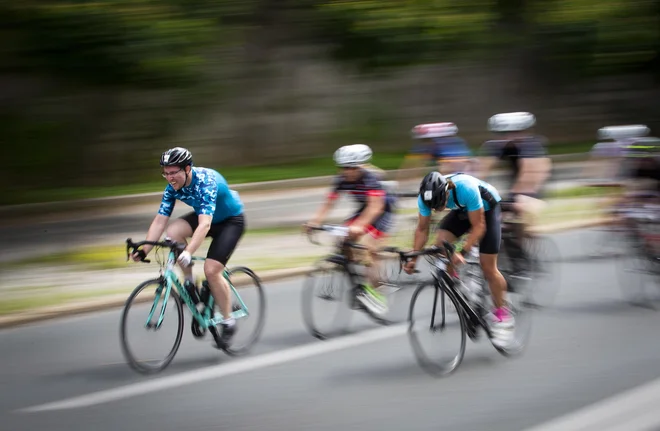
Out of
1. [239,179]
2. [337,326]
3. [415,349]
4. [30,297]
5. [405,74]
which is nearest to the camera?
[415,349]

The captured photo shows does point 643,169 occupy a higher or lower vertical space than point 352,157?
lower

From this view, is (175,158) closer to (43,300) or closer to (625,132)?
(43,300)

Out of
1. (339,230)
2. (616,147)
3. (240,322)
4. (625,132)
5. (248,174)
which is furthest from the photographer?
(248,174)

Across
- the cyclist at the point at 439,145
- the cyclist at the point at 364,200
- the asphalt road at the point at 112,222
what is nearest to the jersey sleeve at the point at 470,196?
the cyclist at the point at 364,200

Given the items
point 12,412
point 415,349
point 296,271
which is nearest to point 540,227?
point 296,271

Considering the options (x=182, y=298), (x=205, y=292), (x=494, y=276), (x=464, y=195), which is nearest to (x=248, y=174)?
(x=205, y=292)

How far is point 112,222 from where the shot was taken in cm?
1578

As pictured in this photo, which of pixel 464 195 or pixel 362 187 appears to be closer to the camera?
pixel 464 195

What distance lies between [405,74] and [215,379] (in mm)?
19945

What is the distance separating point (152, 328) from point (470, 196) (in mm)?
2689

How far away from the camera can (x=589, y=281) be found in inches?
428

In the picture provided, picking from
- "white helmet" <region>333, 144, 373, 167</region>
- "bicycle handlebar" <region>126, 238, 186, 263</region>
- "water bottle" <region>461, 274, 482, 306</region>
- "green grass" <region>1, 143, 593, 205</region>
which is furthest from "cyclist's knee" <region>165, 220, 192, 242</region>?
"green grass" <region>1, 143, 593, 205</region>

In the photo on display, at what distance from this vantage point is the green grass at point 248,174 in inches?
693

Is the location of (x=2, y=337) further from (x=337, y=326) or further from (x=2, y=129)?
(x=2, y=129)
